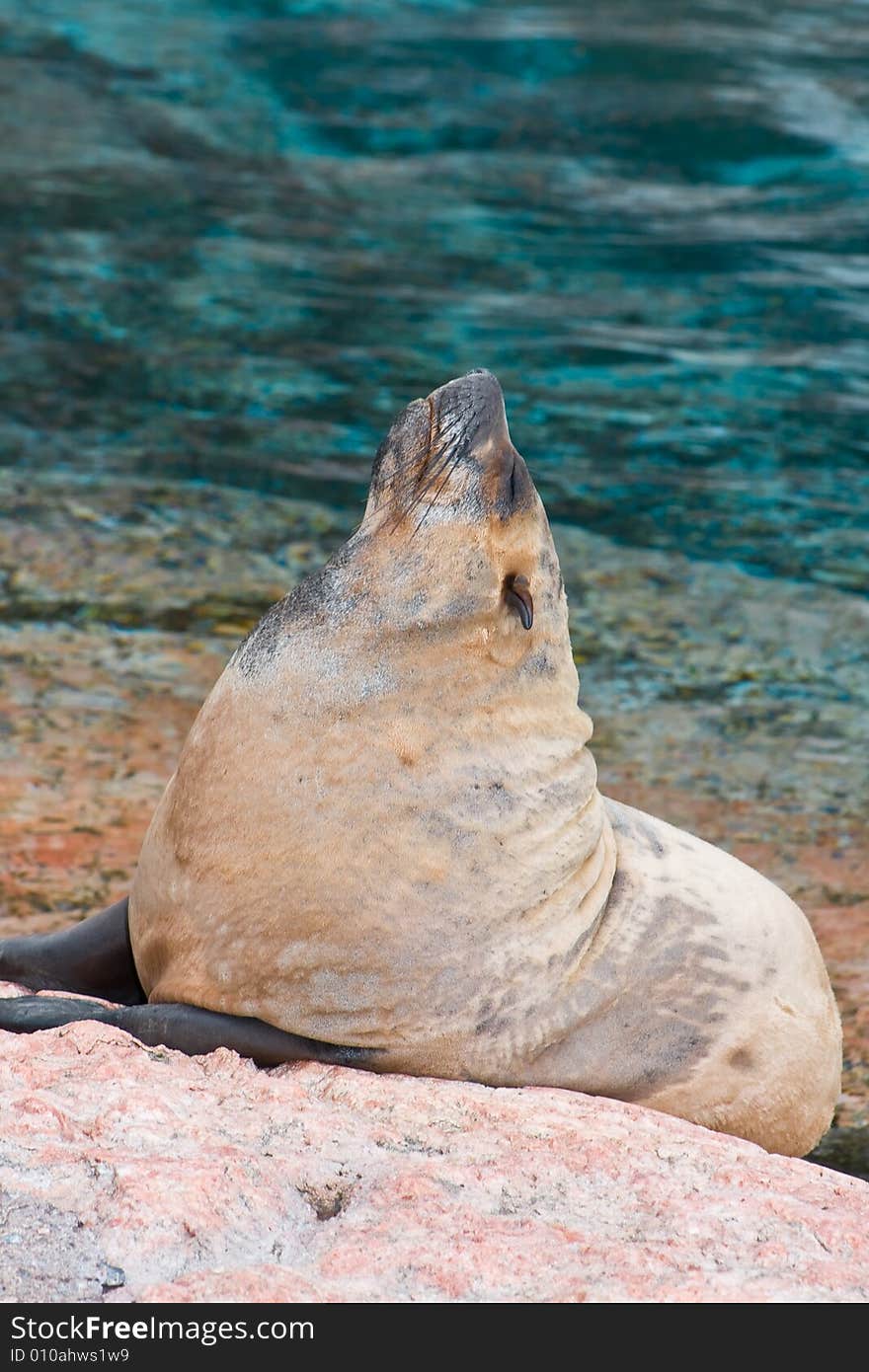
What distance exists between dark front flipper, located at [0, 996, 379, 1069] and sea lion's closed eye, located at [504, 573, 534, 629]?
36.8 inches

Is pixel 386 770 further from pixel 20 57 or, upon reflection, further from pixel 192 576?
pixel 20 57

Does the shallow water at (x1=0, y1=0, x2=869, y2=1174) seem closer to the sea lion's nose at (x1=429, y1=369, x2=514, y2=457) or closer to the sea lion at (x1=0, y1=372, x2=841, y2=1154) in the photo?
→ the sea lion at (x1=0, y1=372, x2=841, y2=1154)

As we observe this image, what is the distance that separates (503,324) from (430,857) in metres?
7.42

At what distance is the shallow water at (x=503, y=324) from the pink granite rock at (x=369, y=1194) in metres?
1.55

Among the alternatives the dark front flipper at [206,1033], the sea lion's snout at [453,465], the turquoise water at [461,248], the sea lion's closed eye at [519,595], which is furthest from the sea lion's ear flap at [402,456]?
the turquoise water at [461,248]

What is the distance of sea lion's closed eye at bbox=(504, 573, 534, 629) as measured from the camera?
351 centimetres

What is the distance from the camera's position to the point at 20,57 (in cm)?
1378

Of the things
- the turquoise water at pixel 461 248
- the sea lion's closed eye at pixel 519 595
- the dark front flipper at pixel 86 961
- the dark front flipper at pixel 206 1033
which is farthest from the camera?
the turquoise water at pixel 461 248

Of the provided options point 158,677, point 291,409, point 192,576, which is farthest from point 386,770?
point 291,409

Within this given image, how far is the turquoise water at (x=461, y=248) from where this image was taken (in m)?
8.88

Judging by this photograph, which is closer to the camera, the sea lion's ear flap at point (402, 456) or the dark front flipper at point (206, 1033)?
the dark front flipper at point (206, 1033)

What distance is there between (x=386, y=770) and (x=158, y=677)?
10.3 ft

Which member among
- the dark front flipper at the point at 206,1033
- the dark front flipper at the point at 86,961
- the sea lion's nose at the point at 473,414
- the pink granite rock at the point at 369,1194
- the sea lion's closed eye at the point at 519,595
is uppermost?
the sea lion's nose at the point at 473,414

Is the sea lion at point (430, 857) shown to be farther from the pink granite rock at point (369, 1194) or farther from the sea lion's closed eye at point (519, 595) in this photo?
the pink granite rock at point (369, 1194)
